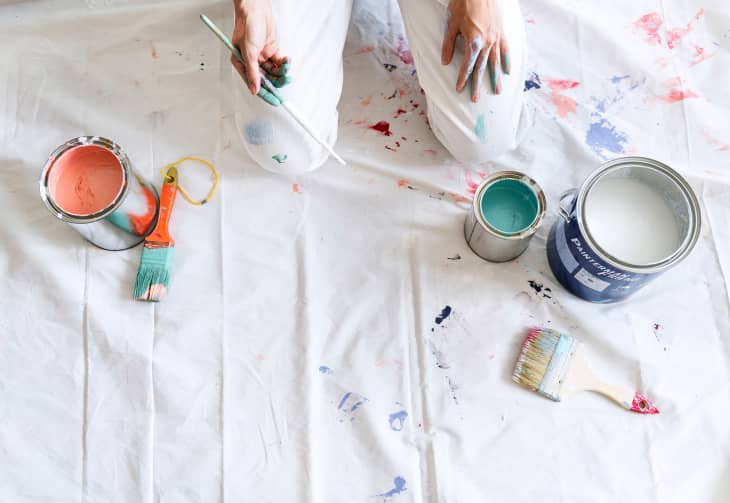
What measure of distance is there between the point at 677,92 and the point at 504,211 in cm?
41

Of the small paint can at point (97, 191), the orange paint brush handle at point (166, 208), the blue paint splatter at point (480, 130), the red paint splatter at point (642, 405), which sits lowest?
the red paint splatter at point (642, 405)

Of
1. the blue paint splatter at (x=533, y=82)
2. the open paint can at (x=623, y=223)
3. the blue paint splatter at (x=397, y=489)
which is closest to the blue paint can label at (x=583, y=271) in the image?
the open paint can at (x=623, y=223)

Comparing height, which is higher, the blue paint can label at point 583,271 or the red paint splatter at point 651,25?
the red paint splatter at point 651,25

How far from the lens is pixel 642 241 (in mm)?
881

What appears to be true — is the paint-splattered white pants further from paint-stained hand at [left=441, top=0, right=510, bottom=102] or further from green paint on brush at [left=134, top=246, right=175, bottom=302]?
green paint on brush at [left=134, top=246, right=175, bottom=302]

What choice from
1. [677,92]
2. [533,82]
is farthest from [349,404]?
[677,92]

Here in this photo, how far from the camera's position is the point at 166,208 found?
999mm

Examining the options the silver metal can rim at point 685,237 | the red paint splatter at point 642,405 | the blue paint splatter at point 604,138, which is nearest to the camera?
the silver metal can rim at point 685,237

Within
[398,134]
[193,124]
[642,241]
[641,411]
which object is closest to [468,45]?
[398,134]

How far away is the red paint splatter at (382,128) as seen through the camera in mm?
1065

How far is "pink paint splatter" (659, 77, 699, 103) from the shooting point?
41.9 inches

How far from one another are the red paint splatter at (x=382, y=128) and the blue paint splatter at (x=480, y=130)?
6.6 inches

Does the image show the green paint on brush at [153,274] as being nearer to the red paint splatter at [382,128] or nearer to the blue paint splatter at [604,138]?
the red paint splatter at [382,128]

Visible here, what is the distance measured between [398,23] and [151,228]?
0.58 metres
